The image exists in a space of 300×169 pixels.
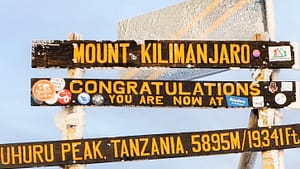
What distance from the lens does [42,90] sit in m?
8.91

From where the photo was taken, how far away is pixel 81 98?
29.3 feet

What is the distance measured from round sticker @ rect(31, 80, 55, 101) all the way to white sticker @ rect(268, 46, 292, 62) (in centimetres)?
289

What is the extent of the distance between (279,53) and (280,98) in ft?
1.99

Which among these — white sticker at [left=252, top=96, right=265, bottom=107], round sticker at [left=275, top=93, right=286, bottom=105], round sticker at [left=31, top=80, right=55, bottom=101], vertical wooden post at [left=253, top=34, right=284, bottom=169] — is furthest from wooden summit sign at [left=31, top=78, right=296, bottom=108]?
round sticker at [left=275, top=93, right=286, bottom=105]

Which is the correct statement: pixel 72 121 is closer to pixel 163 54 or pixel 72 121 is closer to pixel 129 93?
pixel 129 93

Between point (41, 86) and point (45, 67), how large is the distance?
29 centimetres

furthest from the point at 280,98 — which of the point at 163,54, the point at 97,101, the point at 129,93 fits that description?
the point at 97,101

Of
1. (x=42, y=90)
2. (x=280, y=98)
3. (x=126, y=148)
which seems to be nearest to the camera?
(x=126, y=148)

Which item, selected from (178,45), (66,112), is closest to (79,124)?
(66,112)

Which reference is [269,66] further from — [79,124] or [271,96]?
[79,124]

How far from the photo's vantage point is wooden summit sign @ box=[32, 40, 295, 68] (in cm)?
909

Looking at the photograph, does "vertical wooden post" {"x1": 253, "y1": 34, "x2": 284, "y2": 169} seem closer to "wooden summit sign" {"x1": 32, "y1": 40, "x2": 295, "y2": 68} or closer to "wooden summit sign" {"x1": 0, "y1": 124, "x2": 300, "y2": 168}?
"wooden summit sign" {"x1": 32, "y1": 40, "x2": 295, "y2": 68}

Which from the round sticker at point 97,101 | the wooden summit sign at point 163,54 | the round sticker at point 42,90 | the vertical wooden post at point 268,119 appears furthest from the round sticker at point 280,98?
the round sticker at point 42,90

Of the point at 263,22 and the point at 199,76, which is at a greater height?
the point at 263,22
